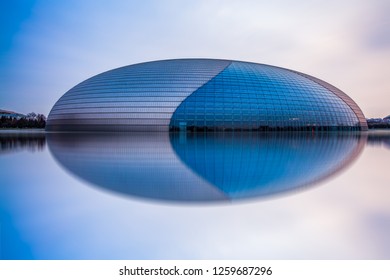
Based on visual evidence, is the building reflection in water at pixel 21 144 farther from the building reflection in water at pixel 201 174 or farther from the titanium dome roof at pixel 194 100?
the titanium dome roof at pixel 194 100

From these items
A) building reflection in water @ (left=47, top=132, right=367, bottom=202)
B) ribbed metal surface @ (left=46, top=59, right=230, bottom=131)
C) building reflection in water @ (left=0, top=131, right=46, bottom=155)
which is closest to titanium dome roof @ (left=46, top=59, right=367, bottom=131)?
ribbed metal surface @ (left=46, top=59, right=230, bottom=131)

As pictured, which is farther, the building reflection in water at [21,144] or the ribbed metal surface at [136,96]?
the ribbed metal surface at [136,96]

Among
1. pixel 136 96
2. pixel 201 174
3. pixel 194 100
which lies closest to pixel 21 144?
pixel 136 96

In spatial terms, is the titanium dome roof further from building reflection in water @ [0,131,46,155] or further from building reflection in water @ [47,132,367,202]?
building reflection in water @ [47,132,367,202]

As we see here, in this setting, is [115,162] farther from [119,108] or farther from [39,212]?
[119,108]

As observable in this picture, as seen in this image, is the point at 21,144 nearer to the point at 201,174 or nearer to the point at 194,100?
the point at 201,174

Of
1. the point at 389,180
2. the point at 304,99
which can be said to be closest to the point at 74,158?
the point at 389,180

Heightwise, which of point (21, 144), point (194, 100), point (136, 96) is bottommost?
point (21, 144)

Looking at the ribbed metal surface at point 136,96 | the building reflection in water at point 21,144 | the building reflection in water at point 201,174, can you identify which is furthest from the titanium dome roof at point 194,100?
the building reflection in water at point 201,174

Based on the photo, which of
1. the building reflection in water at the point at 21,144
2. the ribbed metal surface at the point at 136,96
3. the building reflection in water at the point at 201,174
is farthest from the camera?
the ribbed metal surface at the point at 136,96
